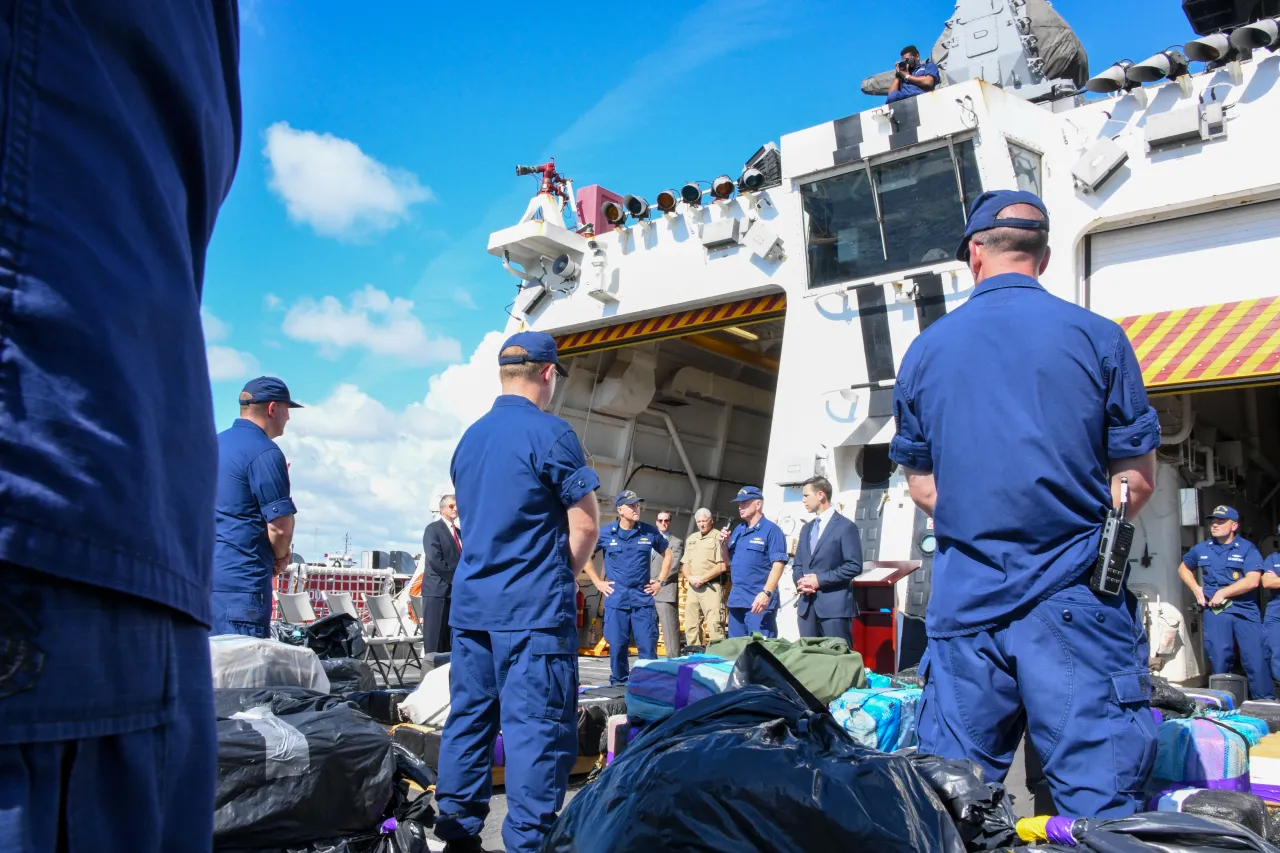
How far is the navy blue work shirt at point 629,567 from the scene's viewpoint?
8.93 metres

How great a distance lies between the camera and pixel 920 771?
191 centimetres

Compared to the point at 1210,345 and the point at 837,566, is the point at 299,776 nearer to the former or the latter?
the point at 837,566

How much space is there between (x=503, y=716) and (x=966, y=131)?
613 centimetres

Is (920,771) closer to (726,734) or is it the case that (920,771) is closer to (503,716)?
(726,734)

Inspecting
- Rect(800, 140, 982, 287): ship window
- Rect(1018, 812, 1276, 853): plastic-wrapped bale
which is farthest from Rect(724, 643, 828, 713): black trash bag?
Rect(800, 140, 982, 287): ship window

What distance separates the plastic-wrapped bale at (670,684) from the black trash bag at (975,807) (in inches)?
86.6

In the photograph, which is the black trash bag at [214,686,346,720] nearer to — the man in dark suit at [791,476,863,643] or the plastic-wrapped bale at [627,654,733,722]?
the plastic-wrapped bale at [627,654,733,722]

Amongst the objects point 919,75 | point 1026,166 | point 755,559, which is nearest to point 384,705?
point 755,559

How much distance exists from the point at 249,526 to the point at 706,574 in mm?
5763

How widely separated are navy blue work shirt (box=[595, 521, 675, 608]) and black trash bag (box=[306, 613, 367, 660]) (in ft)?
11.1

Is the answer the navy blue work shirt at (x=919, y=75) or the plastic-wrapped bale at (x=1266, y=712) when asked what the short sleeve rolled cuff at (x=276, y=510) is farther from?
the navy blue work shirt at (x=919, y=75)

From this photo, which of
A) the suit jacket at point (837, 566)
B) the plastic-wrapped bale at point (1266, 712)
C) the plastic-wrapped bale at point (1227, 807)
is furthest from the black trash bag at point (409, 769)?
the suit jacket at point (837, 566)

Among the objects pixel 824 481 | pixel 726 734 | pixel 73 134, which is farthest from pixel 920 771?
pixel 824 481

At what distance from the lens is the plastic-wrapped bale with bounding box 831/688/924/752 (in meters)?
3.89
